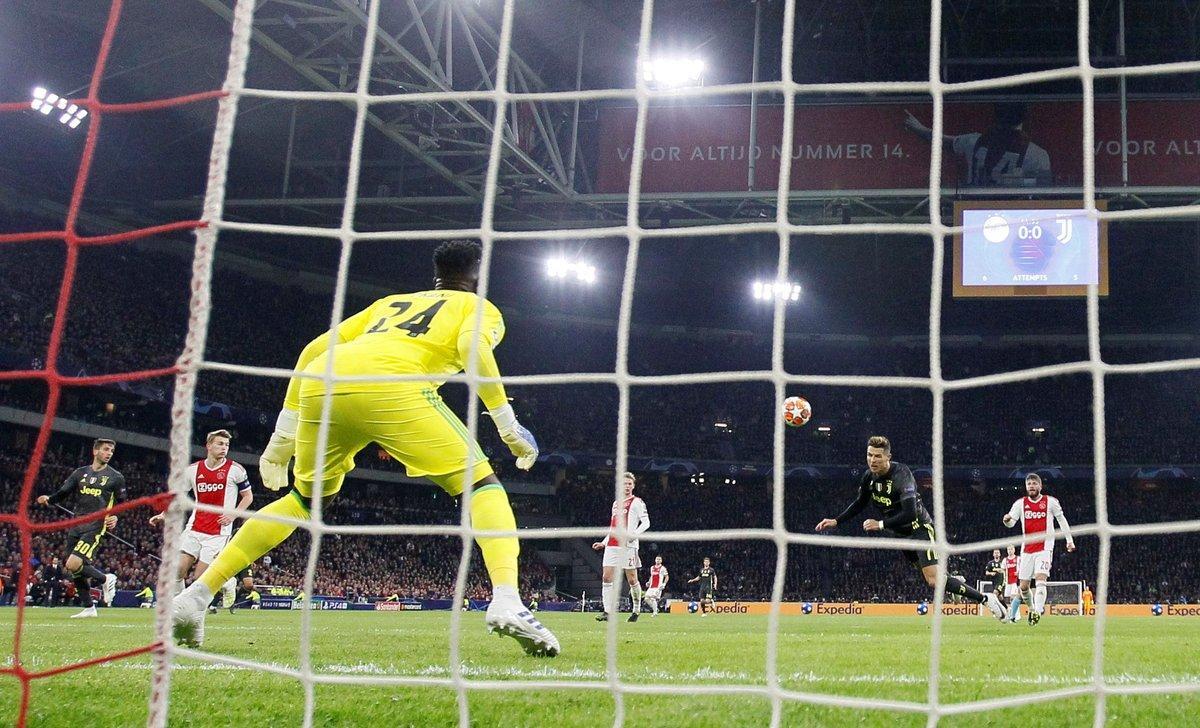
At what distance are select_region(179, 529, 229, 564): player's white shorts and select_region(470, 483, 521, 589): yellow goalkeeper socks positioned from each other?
19.6 ft

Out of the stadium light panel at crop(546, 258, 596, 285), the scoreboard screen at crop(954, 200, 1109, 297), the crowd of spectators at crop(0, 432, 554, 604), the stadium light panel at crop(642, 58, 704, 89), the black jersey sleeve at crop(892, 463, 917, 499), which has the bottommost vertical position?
the crowd of spectators at crop(0, 432, 554, 604)

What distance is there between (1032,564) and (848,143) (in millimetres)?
7911

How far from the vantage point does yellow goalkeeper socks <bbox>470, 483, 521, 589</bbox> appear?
4.66 metres

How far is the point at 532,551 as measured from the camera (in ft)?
113

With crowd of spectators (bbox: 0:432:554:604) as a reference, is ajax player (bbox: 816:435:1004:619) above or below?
above

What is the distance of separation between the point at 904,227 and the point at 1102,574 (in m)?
1.27

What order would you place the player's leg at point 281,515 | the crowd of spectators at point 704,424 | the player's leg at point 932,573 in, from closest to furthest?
the player's leg at point 281,515 < the player's leg at point 932,573 < the crowd of spectators at point 704,424

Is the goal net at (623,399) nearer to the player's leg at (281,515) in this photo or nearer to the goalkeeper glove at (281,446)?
the player's leg at (281,515)

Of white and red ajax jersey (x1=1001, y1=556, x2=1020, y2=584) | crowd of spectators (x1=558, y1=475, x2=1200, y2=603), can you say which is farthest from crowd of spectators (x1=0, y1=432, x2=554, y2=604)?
white and red ajax jersey (x1=1001, y1=556, x2=1020, y2=584)

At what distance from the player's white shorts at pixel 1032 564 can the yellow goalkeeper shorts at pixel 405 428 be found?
994cm

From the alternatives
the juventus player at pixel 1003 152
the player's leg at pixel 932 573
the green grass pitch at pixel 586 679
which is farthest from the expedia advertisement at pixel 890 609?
the green grass pitch at pixel 586 679

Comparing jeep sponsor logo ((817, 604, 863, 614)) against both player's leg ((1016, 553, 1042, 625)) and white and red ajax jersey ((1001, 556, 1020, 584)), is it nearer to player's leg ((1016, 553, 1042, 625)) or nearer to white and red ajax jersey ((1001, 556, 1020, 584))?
white and red ajax jersey ((1001, 556, 1020, 584))

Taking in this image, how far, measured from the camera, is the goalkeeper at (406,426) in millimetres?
4660

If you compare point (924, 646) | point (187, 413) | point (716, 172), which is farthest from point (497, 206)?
point (187, 413)
